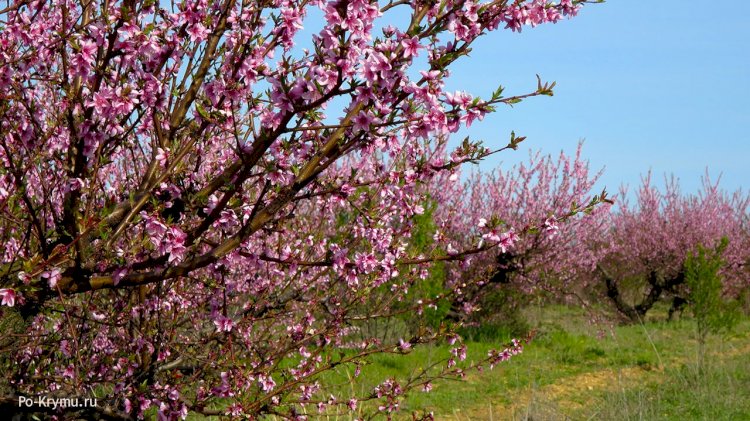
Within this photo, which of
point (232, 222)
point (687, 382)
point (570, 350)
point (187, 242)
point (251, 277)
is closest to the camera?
point (187, 242)

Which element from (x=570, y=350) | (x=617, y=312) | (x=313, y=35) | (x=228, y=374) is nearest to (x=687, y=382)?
(x=570, y=350)

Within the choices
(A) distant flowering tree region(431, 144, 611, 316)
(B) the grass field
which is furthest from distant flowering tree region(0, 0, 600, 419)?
(A) distant flowering tree region(431, 144, 611, 316)

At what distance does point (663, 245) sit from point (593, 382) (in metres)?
9.74

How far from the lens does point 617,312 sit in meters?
17.8

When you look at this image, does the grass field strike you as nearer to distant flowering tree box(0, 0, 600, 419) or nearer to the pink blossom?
distant flowering tree box(0, 0, 600, 419)

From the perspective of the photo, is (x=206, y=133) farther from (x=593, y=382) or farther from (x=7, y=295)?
(x=593, y=382)

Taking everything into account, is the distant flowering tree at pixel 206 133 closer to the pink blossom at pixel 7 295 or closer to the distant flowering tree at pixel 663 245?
the pink blossom at pixel 7 295

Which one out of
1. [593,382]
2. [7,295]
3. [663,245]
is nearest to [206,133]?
[7,295]

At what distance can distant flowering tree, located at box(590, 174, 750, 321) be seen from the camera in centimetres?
1791

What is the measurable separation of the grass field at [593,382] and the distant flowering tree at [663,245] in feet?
14.0

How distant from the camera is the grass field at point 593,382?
7.37m

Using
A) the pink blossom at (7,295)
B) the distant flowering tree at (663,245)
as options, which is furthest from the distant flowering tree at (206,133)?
the distant flowering tree at (663,245)

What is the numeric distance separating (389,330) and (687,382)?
539 centimetres

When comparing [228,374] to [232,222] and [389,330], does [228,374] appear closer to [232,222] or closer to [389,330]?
[232,222]
